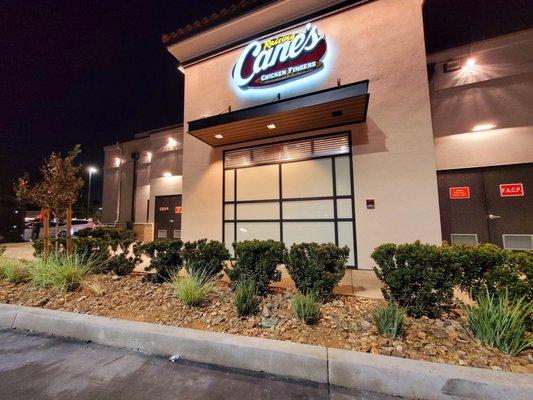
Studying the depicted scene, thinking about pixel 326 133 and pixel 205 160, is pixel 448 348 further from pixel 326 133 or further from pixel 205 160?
pixel 205 160

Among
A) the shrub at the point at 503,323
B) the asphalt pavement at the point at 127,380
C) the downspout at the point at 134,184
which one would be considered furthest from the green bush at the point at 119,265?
the downspout at the point at 134,184

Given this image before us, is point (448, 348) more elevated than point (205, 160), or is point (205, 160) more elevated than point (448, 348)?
point (205, 160)

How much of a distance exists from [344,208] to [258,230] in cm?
257

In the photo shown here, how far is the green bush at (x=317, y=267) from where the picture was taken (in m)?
3.91

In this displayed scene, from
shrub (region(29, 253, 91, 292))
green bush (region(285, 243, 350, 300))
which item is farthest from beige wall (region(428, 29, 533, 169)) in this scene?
shrub (region(29, 253, 91, 292))

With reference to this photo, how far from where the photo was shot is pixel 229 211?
8.09 m

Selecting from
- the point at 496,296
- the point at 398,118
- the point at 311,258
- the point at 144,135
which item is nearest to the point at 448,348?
the point at 496,296

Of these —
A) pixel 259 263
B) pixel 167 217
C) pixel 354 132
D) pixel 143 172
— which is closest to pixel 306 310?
pixel 259 263

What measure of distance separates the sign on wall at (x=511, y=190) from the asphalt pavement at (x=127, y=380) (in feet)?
25.0

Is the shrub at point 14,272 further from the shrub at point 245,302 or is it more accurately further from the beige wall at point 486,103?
the beige wall at point 486,103

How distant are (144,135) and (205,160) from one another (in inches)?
421

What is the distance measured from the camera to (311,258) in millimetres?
4043

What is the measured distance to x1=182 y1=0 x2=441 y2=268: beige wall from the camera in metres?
5.96

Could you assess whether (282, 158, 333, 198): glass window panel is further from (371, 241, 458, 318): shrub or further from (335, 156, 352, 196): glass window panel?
(371, 241, 458, 318): shrub
